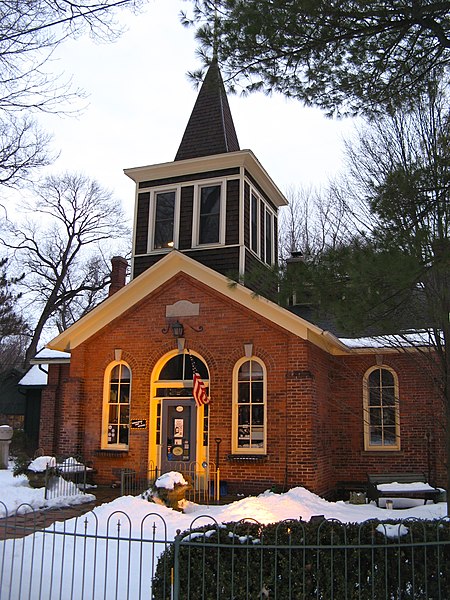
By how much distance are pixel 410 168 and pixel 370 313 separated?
1.82 meters

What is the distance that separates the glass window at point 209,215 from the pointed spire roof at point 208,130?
133 centimetres

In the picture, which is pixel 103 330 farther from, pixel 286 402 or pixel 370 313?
pixel 370 313

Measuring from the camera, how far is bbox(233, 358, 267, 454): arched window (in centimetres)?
1471

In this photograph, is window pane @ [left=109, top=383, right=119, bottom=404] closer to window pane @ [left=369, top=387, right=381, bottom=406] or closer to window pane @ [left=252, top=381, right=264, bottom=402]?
window pane @ [left=252, top=381, right=264, bottom=402]

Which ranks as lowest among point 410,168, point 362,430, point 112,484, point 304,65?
point 112,484

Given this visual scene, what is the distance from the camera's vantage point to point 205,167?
17719mm

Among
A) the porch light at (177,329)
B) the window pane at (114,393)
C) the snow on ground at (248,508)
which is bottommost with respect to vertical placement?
the snow on ground at (248,508)

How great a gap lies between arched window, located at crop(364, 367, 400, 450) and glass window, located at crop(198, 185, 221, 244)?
18.7 ft

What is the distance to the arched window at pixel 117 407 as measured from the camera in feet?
52.6

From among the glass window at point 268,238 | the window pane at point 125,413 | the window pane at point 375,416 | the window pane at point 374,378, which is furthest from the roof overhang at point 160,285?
the glass window at point 268,238

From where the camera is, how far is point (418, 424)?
624 inches

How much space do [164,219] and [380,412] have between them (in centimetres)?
817

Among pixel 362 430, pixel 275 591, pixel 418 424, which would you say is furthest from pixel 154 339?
pixel 275 591

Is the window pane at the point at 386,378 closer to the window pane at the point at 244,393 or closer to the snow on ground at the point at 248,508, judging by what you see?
the snow on ground at the point at 248,508
